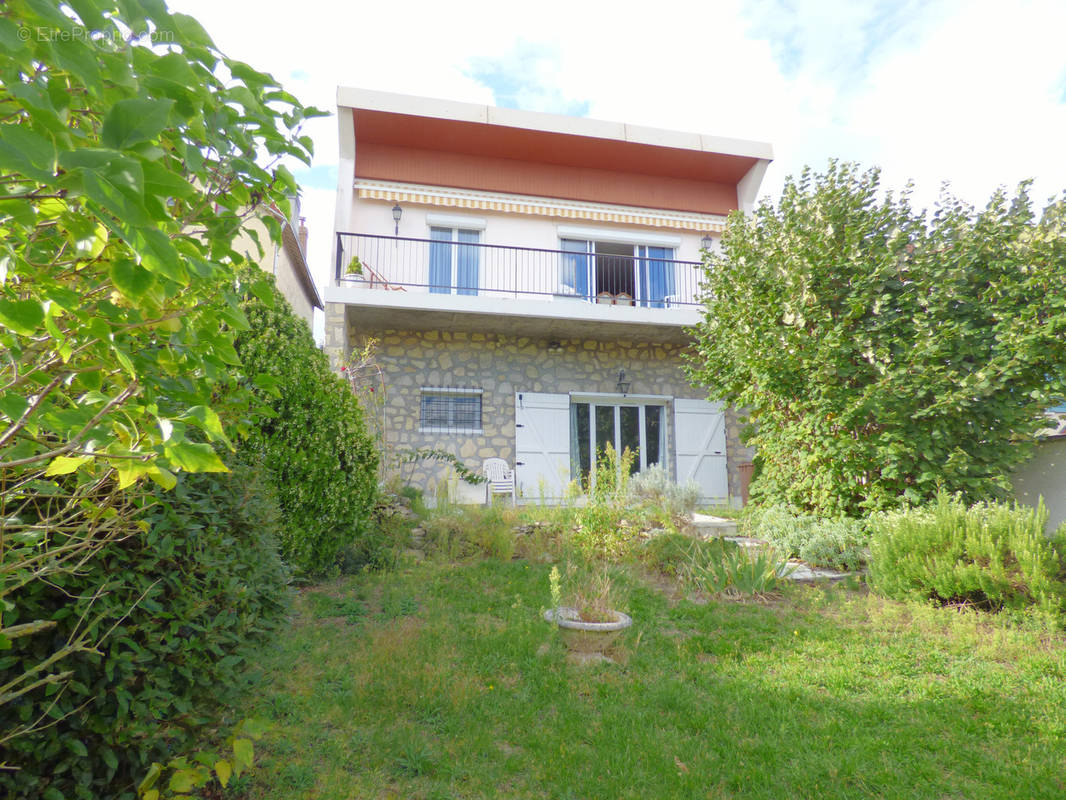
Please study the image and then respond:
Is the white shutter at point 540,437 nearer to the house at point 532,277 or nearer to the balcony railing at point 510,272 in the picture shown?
the house at point 532,277

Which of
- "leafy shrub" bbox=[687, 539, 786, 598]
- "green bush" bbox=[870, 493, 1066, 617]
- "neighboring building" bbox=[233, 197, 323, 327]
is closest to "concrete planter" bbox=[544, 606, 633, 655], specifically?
"leafy shrub" bbox=[687, 539, 786, 598]

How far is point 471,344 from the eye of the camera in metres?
11.4

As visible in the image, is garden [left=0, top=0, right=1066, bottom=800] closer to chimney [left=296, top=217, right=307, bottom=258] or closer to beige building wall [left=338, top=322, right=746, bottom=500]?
beige building wall [left=338, top=322, right=746, bottom=500]

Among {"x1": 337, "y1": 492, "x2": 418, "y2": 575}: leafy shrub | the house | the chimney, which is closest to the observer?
{"x1": 337, "y1": 492, "x2": 418, "y2": 575}: leafy shrub

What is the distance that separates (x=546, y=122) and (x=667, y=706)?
36.9 ft

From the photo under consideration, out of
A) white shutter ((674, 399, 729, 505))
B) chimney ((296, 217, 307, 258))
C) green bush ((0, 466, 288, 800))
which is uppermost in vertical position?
chimney ((296, 217, 307, 258))

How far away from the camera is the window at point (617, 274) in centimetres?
1179

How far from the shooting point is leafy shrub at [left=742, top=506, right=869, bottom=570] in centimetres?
618

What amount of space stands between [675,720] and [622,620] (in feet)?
3.24

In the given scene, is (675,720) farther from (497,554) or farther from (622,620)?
(497,554)

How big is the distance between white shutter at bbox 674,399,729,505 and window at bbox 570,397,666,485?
393 millimetres

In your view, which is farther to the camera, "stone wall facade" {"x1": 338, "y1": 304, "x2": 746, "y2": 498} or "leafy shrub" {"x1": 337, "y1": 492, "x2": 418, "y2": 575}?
"stone wall facade" {"x1": 338, "y1": 304, "x2": 746, "y2": 498}

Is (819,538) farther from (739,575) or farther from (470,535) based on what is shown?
(470,535)

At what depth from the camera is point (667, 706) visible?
3.28 metres
